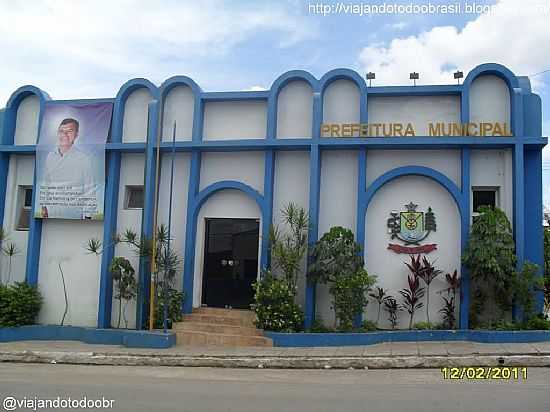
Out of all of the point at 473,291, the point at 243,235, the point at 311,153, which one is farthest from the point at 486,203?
the point at 243,235

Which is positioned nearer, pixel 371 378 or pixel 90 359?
pixel 371 378

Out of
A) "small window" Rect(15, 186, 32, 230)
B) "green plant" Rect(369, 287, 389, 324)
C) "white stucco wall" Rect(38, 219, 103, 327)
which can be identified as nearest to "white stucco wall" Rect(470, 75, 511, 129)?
"green plant" Rect(369, 287, 389, 324)

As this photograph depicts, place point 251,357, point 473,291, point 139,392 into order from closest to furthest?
point 139,392, point 251,357, point 473,291

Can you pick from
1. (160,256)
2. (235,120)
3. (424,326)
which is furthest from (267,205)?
(424,326)

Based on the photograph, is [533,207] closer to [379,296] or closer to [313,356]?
[379,296]

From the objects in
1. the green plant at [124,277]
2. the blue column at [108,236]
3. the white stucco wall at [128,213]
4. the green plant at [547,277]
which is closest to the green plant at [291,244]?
the green plant at [124,277]

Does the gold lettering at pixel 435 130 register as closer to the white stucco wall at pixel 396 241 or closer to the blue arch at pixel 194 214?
the white stucco wall at pixel 396 241

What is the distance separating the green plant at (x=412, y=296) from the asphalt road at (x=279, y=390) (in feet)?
9.95

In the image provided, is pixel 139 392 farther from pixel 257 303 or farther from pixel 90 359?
pixel 257 303

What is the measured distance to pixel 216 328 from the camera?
12.8 m

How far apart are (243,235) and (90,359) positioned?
4.74 meters

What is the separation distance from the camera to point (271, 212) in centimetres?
1320

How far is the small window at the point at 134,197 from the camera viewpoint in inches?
572

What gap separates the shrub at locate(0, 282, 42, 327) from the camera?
13.8 metres
